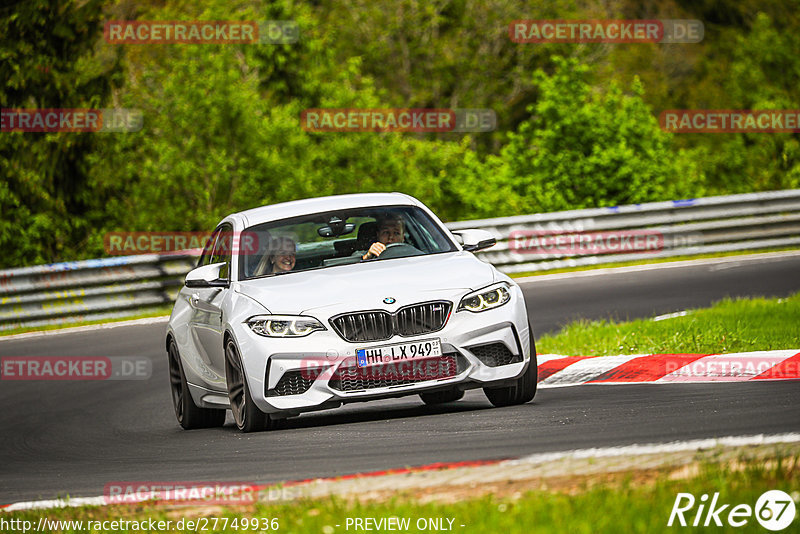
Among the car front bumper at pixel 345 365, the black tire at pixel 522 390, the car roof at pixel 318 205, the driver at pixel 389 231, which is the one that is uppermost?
the car roof at pixel 318 205

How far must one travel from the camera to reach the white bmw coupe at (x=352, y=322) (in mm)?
8539

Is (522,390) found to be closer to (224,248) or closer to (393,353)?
(393,353)

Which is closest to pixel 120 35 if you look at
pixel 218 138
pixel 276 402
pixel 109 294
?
pixel 218 138

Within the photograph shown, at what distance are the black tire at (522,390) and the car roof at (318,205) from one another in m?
1.69

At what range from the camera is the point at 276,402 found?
28.5 feet

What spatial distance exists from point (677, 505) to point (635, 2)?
215ft

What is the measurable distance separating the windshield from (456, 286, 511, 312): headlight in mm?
976

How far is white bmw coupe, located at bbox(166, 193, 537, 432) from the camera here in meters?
8.54

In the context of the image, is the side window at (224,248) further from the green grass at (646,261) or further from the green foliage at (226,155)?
the green foliage at (226,155)

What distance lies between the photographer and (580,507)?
16.3 ft

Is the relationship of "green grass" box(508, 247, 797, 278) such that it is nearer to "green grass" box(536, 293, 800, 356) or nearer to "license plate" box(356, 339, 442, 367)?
"green grass" box(536, 293, 800, 356)

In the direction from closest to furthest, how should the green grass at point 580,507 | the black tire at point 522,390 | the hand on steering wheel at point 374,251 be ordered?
1. the green grass at point 580,507
2. the black tire at point 522,390
3. the hand on steering wheel at point 374,251

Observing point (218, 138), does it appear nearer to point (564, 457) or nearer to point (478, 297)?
point (478, 297)

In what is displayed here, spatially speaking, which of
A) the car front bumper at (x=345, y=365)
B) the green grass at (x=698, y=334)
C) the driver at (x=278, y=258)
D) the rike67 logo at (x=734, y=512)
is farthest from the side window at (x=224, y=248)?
the rike67 logo at (x=734, y=512)
